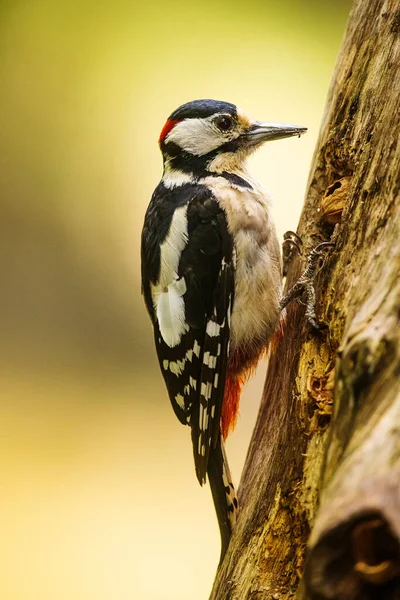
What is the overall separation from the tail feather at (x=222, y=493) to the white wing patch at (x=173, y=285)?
0.36m

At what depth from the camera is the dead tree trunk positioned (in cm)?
87

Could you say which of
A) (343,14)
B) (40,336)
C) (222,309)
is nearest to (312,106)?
(343,14)

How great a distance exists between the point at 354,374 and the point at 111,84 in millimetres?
2891

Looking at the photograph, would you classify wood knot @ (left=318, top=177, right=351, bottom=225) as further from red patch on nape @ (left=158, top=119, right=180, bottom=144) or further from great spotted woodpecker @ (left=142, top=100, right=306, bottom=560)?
red patch on nape @ (left=158, top=119, right=180, bottom=144)

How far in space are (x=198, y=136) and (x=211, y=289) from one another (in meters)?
0.58

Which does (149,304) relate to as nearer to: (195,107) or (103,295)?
(195,107)

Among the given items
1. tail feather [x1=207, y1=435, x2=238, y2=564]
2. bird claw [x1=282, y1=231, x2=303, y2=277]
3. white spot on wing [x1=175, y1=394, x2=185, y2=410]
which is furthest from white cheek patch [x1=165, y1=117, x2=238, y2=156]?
tail feather [x1=207, y1=435, x2=238, y2=564]

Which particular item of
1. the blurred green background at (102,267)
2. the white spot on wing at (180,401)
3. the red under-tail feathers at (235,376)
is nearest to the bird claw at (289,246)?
the red under-tail feathers at (235,376)

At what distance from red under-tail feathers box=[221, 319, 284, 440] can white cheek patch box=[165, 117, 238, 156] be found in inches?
27.4

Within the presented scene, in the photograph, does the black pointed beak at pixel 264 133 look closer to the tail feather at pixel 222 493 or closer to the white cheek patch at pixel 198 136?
the white cheek patch at pixel 198 136

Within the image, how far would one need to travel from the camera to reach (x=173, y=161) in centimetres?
230

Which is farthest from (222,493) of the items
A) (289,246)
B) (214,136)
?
(214,136)

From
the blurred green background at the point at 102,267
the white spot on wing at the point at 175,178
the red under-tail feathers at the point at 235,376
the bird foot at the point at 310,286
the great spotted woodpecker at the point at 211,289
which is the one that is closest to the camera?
the bird foot at the point at 310,286

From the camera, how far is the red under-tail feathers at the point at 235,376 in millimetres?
2055
